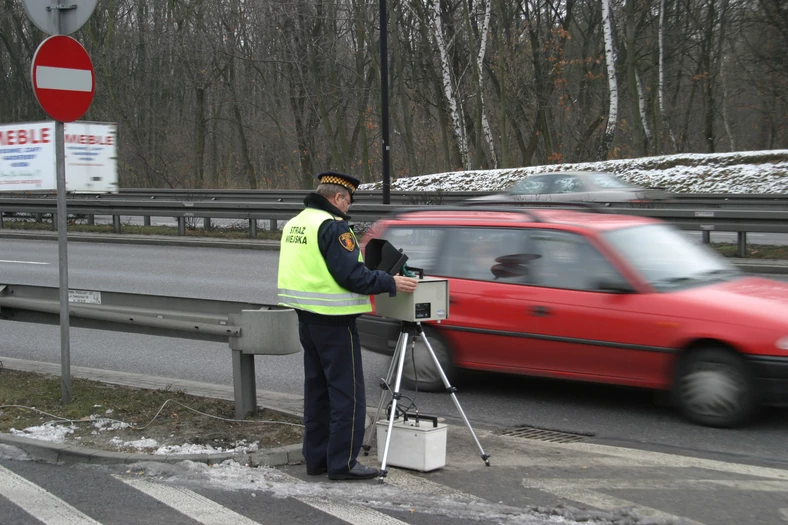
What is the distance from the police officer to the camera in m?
5.15

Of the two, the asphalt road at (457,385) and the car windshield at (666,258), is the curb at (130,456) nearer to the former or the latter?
the asphalt road at (457,385)

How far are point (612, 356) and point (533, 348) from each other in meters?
0.67

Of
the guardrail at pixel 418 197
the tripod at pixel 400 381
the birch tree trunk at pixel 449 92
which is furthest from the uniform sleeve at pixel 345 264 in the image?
the birch tree trunk at pixel 449 92

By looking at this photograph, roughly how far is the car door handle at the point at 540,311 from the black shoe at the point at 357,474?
243 centimetres

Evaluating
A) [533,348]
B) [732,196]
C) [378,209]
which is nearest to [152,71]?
[378,209]

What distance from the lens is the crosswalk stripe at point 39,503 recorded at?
188 inches

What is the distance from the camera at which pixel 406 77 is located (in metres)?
43.6

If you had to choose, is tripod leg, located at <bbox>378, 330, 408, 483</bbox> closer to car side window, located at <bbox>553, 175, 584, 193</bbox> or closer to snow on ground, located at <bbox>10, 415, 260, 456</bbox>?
snow on ground, located at <bbox>10, 415, 260, 456</bbox>

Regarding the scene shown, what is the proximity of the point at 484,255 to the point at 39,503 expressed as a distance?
13.7 feet

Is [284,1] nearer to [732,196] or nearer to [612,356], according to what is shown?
[732,196]

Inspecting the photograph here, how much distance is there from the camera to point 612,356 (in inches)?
273

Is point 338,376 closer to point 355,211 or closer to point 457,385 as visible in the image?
point 457,385

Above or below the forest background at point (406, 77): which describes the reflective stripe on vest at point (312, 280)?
below

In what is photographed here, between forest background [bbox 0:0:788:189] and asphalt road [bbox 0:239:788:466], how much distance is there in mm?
21351
